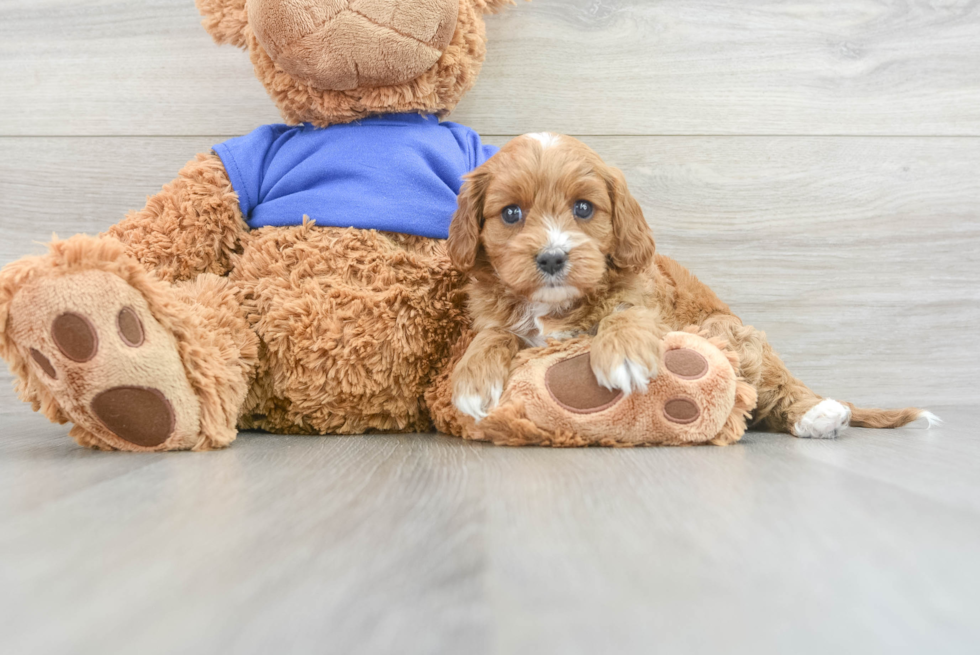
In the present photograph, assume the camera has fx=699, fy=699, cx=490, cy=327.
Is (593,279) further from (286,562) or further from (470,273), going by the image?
(286,562)

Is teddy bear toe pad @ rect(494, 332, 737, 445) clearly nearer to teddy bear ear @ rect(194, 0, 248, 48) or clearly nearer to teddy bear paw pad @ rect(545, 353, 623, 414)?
teddy bear paw pad @ rect(545, 353, 623, 414)

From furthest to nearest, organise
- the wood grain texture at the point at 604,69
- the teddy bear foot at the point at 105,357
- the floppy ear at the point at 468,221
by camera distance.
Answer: the wood grain texture at the point at 604,69
the floppy ear at the point at 468,221
the teddy bear foot at the point at 105,357

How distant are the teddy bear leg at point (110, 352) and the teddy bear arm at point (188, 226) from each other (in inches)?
8.2

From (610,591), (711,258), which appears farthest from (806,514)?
(711,258)

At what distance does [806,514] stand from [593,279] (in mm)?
566

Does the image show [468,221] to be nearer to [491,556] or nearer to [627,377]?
[627,377]

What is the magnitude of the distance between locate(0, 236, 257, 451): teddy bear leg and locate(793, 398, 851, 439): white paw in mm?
1133

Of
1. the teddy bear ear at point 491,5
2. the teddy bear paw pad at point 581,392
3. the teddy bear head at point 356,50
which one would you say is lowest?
the teddy bear paw pad at point 581,392

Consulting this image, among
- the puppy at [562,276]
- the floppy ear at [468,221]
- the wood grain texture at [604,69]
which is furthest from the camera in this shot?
the wood grain texture at [604,69]

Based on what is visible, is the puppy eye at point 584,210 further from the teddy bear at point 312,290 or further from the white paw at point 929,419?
the white paw at point 929,419

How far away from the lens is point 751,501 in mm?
836

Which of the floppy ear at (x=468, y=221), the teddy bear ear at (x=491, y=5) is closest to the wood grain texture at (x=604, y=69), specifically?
the teddy bear ear at (x=491, y=5)

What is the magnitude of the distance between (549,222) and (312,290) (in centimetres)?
50

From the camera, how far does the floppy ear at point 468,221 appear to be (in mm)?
1339
